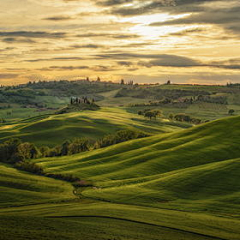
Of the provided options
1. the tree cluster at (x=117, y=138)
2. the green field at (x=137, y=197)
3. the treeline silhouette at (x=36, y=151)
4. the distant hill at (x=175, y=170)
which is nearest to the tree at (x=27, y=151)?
the treeline silhouette at (x=36, y=151)

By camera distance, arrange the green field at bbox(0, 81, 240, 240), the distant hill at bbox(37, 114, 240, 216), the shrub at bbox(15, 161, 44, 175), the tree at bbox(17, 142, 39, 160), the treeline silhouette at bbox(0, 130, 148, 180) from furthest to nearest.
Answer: the tree at bbox(17, 142, 39, 160) → the treeline silhouette at bbox(0, 130, 148, 180) → the shrub at bbox(15, 161, 44, 175) → the distant hill at bbox(37, 114, 240, 216) → the green field at bbox(0, 81, 240, 240)

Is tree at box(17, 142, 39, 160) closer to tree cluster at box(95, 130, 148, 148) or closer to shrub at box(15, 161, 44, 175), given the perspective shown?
shrub at box(15, 161, 44, 175)

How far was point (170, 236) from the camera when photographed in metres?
60.8

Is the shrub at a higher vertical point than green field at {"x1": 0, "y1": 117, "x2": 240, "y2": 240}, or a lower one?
lower

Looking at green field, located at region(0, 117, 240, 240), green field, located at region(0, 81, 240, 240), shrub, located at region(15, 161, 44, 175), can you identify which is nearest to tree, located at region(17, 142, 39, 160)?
green field, located at region(0, 81, 240, 240)

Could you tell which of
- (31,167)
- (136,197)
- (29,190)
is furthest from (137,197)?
(31,167)

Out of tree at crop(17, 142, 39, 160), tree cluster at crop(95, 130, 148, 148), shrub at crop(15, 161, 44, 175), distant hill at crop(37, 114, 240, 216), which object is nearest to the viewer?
distant hill at crop(37, 114, 240, 216)

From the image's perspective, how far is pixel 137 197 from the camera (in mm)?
87500

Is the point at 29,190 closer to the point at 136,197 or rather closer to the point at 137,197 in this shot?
the point at 136,197

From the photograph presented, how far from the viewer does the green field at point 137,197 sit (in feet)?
206

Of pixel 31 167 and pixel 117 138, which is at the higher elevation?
pixel 117 138

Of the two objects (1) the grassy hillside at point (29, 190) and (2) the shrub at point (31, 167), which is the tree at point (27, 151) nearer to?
(2) the shrub at point (31, 167)

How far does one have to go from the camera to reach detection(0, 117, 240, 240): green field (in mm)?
62688

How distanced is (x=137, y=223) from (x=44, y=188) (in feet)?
128
